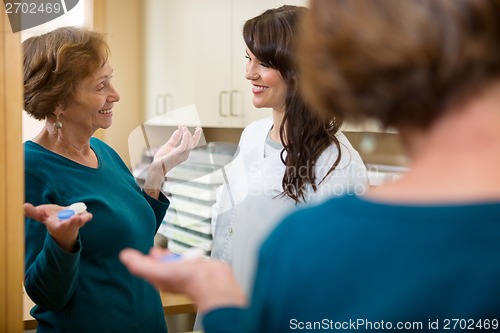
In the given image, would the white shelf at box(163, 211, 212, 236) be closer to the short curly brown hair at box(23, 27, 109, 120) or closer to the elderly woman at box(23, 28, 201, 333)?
the elderly woman at box(23, 28, 201, 333)

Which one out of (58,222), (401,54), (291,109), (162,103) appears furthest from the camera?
(291,109)

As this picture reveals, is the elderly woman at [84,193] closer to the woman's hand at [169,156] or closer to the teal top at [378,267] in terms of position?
the woman's hand at [169,156]

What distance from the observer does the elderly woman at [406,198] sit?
294mm

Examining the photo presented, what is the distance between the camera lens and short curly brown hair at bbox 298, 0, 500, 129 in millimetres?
290

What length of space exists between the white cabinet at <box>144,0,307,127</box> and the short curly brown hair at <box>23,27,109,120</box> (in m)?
0.07

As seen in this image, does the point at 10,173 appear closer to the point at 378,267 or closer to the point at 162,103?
the point at 162,103

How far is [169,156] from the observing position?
76cm

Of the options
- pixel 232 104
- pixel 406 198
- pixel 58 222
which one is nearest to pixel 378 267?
pixel 406 198

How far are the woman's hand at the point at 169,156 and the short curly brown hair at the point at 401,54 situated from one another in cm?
45

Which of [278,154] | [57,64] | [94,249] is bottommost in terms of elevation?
[94,249]

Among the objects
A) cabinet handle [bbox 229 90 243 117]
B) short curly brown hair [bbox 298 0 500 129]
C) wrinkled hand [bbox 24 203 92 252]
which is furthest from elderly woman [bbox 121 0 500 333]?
cabinet handle [bbox 229 90 243 117]

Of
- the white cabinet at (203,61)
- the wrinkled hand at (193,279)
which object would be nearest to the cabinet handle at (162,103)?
the white cabinet at (203,61)

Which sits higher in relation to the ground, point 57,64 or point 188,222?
point 57,64

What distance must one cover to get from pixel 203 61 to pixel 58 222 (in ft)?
0.98
